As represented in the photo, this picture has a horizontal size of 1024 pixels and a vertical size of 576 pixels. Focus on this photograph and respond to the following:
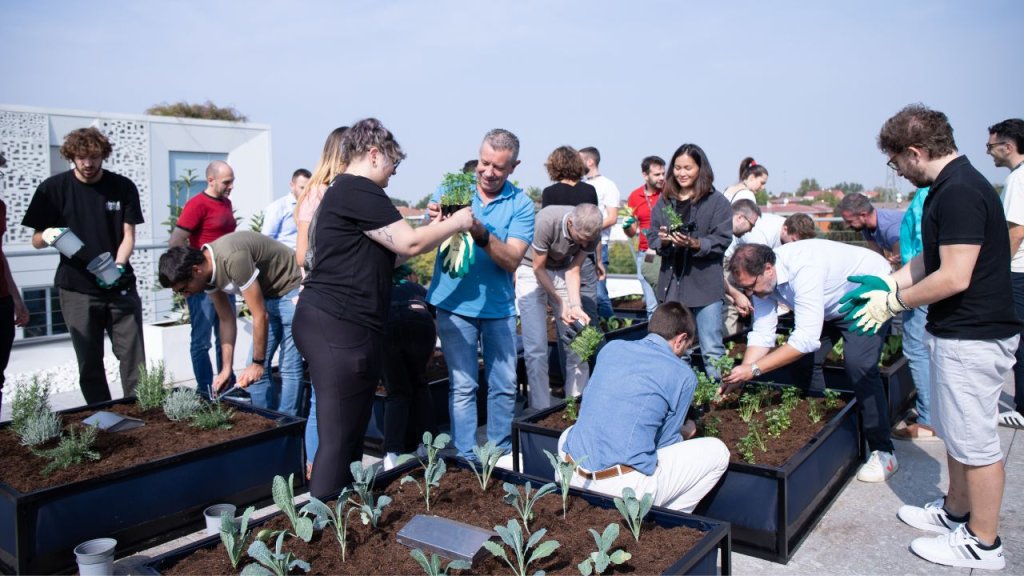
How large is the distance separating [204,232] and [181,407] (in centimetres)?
179

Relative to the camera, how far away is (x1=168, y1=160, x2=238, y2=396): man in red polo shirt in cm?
493

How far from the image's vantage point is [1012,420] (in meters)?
4.43

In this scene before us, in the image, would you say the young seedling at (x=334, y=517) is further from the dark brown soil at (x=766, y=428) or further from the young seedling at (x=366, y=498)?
the dark brown soil at (x=766, y=428)

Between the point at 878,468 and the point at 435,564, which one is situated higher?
the point at 435,564

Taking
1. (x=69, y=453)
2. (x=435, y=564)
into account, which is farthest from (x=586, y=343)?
(x=69, y=453)

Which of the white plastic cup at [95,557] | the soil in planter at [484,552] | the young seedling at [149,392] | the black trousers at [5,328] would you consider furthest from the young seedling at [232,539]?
the black trousers at [5,328]

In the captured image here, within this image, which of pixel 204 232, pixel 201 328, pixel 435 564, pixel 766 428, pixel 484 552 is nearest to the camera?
pixel 435 564

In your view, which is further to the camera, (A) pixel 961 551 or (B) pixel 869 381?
(B) pixel 869 381

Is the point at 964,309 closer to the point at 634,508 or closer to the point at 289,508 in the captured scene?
the point at 634,508

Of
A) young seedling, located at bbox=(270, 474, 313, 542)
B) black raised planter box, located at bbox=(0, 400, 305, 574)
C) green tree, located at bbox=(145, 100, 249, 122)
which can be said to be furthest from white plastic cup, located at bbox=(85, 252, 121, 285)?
green tree, located at bbox=(145, 100, 249, 122)

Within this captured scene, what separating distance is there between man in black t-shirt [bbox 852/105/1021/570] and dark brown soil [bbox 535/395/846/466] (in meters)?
0.70

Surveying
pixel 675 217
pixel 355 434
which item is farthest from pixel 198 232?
pixel 675 217

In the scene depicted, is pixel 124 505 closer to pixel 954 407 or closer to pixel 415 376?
pixel 415 376

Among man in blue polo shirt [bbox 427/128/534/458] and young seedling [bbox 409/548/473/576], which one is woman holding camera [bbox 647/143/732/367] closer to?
man in blue polo shirt [bbox 427/128/534/458]
